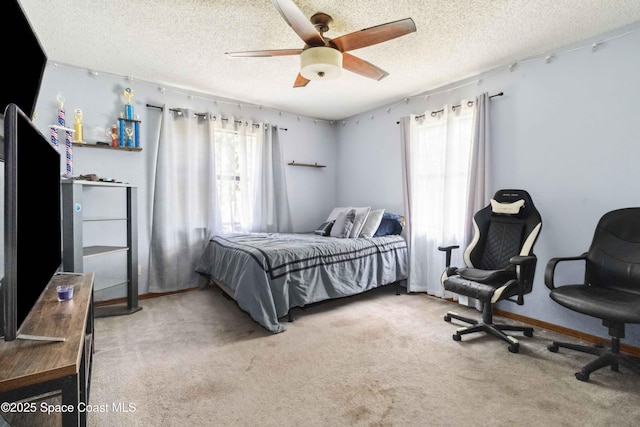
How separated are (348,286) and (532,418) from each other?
1808 millimetres

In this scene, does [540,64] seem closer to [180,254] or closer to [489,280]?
[489,280]

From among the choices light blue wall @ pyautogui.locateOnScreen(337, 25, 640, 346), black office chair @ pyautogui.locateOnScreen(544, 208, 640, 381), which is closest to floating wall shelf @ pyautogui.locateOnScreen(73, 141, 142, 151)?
light blue wall @ pyautogui.locateOnScreen(337, 25, 640, 346)

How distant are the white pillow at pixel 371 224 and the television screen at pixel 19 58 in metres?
3.03

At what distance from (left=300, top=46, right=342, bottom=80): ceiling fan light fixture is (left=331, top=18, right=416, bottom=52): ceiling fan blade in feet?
0.27

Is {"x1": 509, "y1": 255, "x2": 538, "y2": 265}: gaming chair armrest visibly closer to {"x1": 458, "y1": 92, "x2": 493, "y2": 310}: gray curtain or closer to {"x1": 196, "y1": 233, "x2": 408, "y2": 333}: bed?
{"x1": 458, "y1": 92, "x2": 493, "y2": 310}: gray curtain

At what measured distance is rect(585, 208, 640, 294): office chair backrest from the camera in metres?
2.09

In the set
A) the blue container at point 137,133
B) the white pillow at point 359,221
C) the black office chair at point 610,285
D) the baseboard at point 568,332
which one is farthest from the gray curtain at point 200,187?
the black office chair at point 610,285

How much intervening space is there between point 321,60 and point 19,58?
1516mm

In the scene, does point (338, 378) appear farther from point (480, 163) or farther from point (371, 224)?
point (480, 163)

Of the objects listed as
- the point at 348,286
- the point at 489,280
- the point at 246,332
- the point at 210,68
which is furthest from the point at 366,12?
the point at 246,332

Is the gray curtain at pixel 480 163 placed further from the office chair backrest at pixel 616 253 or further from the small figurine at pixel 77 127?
the small figurine at pixel 77 127

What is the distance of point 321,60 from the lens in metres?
2.05

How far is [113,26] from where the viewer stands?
92.4 inches

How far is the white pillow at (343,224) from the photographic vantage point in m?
3.75
